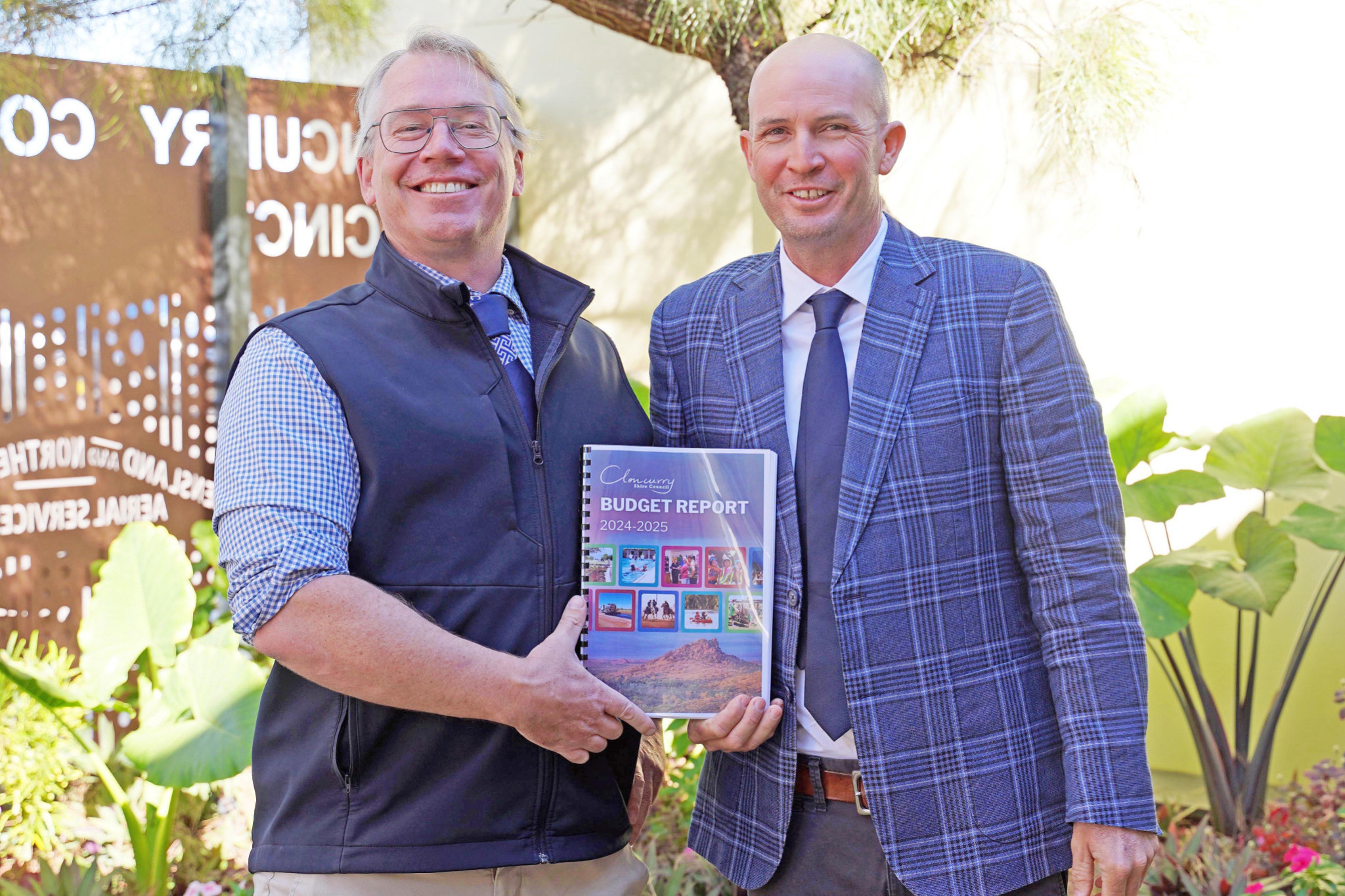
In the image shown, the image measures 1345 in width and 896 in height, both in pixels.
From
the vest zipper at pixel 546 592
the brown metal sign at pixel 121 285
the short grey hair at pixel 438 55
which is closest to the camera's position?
the vest zipper at pixel 546 592

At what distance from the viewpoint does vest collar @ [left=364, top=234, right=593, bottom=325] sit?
1807 millimetres

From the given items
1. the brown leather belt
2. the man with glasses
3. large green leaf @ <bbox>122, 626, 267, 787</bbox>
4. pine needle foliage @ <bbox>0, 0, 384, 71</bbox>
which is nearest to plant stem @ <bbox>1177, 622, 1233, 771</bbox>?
the brown leather belt

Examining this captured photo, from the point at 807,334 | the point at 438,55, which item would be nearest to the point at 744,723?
the point at 807,334

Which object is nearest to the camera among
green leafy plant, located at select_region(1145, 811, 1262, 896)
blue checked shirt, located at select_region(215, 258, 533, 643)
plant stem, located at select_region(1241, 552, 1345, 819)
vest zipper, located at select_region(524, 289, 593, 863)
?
blue checked shirt, located at select_region(215, 258, 533, 643)

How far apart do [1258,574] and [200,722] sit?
3290mm

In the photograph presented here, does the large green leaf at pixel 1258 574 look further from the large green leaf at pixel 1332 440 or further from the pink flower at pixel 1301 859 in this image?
the pink flower at pixel 1301 859

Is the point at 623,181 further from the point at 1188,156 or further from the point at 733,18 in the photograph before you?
the point at 1188,156

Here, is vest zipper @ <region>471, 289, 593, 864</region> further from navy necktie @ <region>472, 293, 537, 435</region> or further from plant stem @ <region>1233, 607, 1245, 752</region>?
plant stem @ <region>1233, 607, 1245, 752</region>

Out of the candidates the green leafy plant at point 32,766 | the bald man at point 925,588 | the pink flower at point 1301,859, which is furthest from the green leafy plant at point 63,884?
the pink flower at point 1301,859

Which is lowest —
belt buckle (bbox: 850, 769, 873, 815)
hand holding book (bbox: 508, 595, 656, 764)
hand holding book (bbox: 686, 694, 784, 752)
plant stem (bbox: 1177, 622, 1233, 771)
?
plant stem (bbox: 1177, 622, 1233, 771)

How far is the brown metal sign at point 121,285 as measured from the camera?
14.0 feet

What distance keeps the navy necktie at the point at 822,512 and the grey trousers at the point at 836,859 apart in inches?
4.6

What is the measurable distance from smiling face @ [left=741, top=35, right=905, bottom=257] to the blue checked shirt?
2.68 feet

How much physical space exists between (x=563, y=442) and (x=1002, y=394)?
2.32 ft
